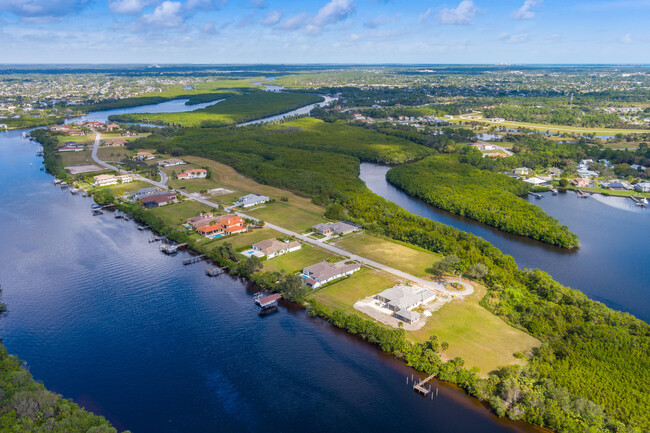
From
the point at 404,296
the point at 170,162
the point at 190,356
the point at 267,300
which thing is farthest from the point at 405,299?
the point at 170,162

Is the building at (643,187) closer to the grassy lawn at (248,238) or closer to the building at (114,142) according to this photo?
the grassy lawn at (248,238)

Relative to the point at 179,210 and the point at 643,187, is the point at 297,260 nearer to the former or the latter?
the point at 179,210

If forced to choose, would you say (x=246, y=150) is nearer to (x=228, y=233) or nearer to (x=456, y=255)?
(x=228, y=233)

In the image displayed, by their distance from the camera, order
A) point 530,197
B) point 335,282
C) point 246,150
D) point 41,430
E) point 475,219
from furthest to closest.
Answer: point 246,150, point 530,197, point 475,219, point 335,282, point 41,430

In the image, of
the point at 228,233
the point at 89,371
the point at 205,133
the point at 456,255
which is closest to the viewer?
the point at 89,371

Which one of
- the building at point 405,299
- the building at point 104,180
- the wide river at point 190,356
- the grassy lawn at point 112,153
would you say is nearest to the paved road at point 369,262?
the building at point 405,299

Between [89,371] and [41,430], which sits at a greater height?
[41,430]

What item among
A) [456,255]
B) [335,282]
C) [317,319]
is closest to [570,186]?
[456,255]
